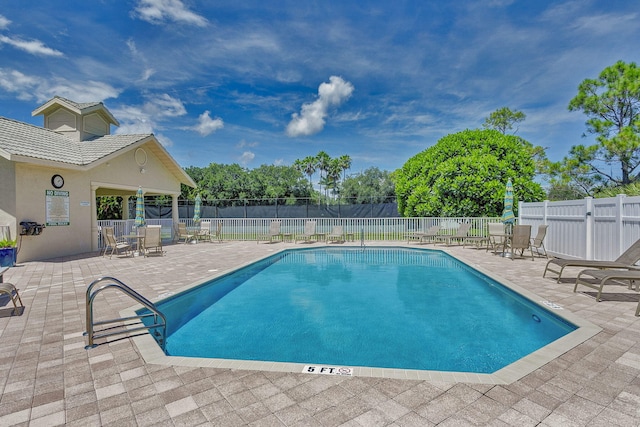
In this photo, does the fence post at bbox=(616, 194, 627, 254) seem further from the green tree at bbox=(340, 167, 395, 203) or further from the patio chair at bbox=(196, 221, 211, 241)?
the green tree at bbox=(340, 167, 395, 203)

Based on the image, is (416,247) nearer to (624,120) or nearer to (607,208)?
(607,208)

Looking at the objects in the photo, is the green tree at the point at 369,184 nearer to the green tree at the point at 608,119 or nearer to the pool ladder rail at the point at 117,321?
the green tree at the point at 608,119

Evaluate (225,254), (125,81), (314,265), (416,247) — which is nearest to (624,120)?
(416,247)

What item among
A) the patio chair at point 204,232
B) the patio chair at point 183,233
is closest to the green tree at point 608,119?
the patio chair at point 204,232

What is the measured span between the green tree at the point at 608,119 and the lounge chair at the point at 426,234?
44.1ft

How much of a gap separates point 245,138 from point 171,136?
6.47 metres

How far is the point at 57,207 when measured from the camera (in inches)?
394

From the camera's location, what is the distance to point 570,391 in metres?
2.36

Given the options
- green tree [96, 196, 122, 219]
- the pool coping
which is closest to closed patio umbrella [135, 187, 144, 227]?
the pool coping

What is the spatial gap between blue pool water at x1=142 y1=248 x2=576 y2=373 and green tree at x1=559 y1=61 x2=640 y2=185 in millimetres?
17841

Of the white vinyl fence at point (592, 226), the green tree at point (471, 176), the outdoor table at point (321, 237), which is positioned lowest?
the outdoor table at point (321, 237)

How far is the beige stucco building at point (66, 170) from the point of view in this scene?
889 centimetres

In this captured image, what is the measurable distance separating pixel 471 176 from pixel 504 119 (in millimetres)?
16820

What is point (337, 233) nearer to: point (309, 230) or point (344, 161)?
point (309, 230)
